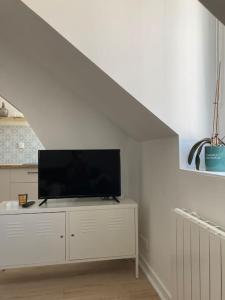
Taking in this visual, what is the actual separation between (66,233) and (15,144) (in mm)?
3071

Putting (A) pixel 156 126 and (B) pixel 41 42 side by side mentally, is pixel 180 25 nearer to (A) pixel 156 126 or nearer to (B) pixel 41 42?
(A) pixel 156 126

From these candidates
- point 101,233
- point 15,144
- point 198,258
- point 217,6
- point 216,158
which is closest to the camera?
point 217,6

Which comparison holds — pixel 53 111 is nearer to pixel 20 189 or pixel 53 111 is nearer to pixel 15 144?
pixel 20 189

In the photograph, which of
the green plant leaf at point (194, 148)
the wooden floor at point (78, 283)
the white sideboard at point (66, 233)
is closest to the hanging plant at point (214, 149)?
the green plant leaf at point (194, 148)

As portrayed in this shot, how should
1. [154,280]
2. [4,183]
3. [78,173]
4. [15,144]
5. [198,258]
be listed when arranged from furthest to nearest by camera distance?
[15,144], [4,183], [78,173], [154,280], [198,258]

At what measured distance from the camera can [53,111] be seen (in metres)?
2.97

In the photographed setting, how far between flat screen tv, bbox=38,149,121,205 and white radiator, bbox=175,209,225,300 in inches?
41.5

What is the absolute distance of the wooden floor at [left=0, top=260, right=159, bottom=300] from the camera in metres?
2.24

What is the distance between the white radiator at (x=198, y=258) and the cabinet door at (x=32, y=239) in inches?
43.5

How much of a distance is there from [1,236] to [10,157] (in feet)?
9.66

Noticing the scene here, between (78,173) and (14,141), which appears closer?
(78,173)

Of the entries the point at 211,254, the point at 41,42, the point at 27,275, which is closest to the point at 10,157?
the point at 27,275

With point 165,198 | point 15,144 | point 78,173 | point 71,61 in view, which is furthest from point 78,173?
point 15,144

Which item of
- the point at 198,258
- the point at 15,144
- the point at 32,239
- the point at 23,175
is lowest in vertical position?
the point at 32,239
